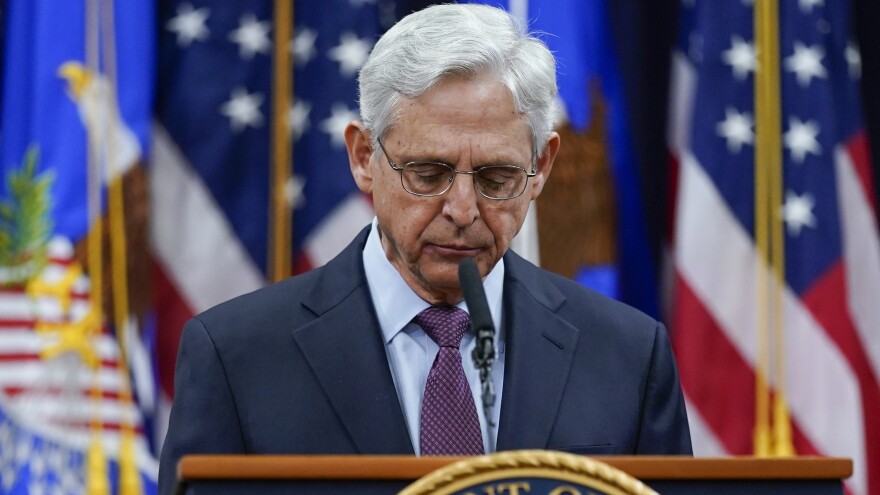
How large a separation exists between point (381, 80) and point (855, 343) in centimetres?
274

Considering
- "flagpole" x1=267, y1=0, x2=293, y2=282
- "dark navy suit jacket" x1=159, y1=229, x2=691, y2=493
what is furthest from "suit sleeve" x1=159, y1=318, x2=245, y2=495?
"flagpole" x1=267, y1=0, x2=293, y2=282

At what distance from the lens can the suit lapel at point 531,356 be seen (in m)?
2.33

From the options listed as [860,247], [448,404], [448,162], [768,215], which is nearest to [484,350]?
[448,404]

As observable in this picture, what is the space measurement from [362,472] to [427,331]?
0.74m

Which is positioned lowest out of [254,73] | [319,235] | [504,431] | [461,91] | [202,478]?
[202,478]

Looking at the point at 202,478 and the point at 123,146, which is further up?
the point at 123,146

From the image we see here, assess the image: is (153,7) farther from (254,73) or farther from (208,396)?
(208,396)

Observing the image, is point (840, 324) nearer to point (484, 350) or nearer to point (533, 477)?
point (484, 350)

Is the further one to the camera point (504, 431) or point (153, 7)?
point (153, 7)

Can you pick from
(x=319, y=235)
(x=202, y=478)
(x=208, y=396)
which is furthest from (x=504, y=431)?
(x=319, y=235)

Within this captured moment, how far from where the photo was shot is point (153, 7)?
176 inches

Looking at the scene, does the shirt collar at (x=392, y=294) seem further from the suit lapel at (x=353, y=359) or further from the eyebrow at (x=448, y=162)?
the eyebrow at (x=448, y=162)

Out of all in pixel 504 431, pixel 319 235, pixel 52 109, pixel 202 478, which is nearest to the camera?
pixel 202 478

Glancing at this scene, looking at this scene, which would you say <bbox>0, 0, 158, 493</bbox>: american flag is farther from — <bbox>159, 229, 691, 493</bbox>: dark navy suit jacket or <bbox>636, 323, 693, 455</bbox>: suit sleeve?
<bbox>636, 323, 693, 455</bbox>: suit sleeve
